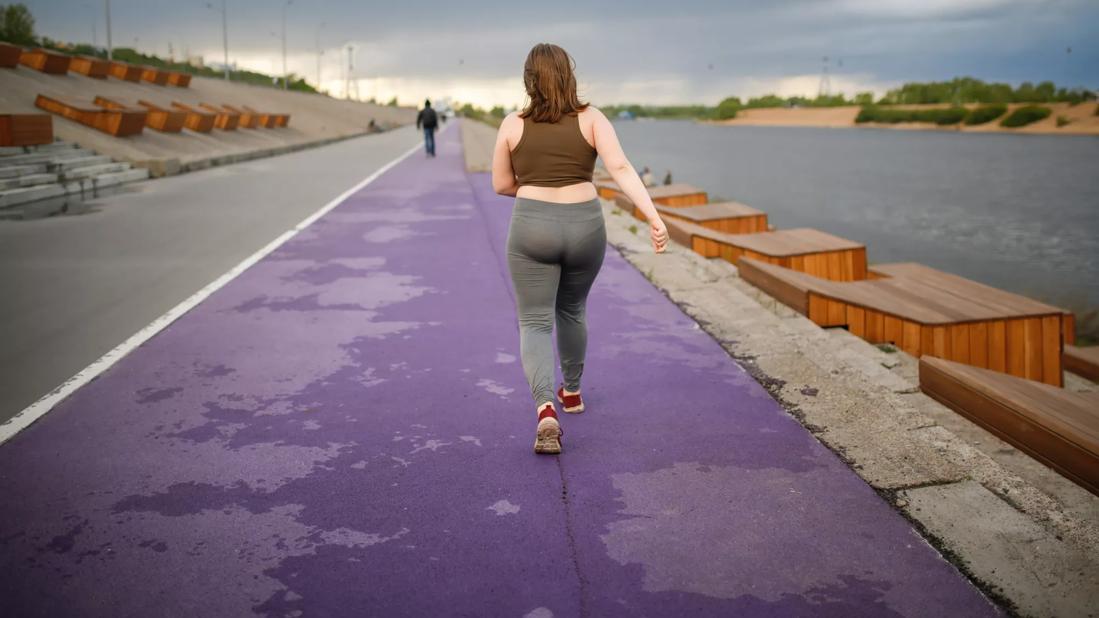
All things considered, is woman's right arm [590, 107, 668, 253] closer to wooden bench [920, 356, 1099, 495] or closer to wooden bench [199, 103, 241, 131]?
wooden bench [920, 356, 1099, 495]

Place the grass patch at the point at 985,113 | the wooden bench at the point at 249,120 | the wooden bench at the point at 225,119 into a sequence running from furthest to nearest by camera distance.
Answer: the grass patch at the point at 985,113, the wooden bench at the point at 249,120, the wooden bench at the point at 225,119

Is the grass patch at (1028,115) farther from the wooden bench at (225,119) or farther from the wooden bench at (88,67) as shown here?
the wooden bench at (88,67)

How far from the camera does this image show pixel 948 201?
43.1 meters

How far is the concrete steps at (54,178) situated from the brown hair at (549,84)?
12.2 meters

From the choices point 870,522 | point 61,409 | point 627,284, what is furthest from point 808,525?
point 627,284

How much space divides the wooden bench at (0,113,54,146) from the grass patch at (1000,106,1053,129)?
11432 cm

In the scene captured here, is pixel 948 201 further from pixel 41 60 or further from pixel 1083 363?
pixel 41 60

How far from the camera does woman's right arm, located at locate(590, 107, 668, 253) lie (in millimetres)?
4133

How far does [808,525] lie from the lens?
3.49m

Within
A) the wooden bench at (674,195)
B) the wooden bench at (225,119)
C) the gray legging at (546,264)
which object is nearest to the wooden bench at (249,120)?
the wooden bench at (225,119)

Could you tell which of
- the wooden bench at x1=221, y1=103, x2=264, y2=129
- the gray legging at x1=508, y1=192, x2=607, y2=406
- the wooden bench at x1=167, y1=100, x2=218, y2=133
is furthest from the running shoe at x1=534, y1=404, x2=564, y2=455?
the wooden bench at x1=221, y1=103, x2=264, y2=129

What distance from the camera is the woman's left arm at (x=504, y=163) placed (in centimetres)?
418

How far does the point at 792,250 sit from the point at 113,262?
8126mm

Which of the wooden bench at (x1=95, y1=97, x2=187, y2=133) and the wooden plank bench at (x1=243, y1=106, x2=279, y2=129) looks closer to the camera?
the wooden bench at (x1=95, y1=97, x2=187, y2=133)
